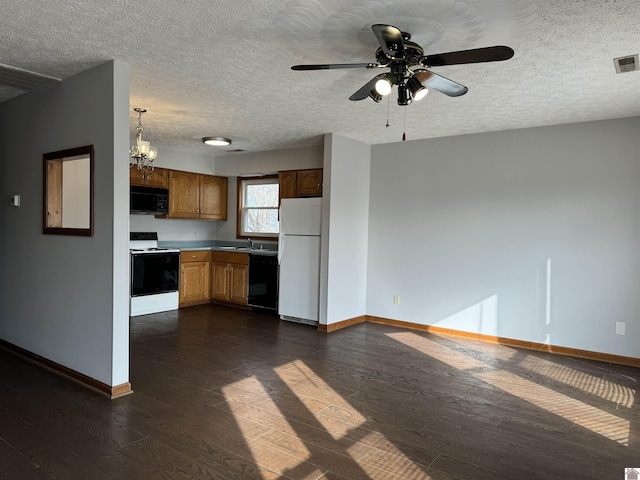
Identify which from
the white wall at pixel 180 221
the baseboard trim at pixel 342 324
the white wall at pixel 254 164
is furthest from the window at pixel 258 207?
the baseboard trim at pixel 342 324

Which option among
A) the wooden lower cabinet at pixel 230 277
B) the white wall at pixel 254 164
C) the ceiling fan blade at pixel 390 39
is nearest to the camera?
the ceiling fan blade at pixel 390 39

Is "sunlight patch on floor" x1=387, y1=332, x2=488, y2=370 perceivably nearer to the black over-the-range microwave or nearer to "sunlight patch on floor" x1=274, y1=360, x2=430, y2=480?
"sunlight patch on floor" x1=274, y1=360, x2=430, y2=480

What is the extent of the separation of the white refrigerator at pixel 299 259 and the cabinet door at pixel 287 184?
1.32 ft

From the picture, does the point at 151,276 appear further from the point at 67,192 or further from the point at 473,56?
the point at 473,56

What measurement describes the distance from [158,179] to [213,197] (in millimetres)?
1054

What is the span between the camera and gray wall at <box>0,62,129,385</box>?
308 cm

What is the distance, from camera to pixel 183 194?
6.59m

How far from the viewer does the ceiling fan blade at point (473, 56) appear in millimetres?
2107

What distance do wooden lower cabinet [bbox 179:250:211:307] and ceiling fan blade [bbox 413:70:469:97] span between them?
187 inches

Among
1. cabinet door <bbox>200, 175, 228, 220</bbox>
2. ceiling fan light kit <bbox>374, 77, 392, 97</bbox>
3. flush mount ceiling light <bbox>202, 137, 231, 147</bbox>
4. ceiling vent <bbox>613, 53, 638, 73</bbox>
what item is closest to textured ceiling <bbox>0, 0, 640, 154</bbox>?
ceiling vent <bbox>613, 53, 638, 73</bbox>

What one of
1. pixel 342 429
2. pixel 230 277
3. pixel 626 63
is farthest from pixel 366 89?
pixel 230 277

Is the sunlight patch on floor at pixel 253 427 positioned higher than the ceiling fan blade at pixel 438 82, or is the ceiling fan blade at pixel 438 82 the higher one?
the ceiling fan blade at pixel 438 82

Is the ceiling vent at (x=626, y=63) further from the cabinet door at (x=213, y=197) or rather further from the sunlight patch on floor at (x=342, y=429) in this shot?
the cabinet door at (x=213, y=197)

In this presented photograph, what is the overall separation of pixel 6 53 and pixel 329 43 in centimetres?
217
